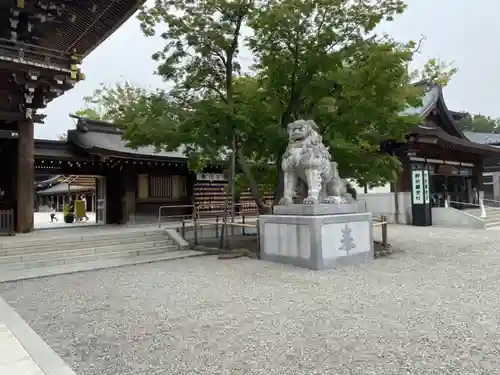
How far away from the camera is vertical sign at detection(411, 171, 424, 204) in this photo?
18.6m

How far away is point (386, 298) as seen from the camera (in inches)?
223

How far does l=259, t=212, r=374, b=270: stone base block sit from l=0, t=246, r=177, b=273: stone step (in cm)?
334

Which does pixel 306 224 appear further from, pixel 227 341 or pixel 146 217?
pixel 146 217

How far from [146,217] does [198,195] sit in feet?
9.61

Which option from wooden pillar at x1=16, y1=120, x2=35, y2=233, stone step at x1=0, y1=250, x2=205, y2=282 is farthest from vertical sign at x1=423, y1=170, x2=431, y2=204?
wooden pillar at x1=16, y1=120, x2=35, y2=233

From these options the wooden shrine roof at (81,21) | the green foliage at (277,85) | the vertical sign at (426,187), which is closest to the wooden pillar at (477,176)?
the vertical sign at (426,187)

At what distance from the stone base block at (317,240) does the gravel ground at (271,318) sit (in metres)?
0.47

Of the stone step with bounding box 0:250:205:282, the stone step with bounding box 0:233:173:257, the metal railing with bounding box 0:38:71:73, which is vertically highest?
the metal railing with bounding box 0:38:71:73

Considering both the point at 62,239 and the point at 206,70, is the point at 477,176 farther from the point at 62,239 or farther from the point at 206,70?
the point at 62,239

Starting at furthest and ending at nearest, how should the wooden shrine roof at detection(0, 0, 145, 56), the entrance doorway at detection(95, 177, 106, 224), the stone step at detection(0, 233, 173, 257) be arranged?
the entrance doorway at detection(95, 177, 106, 224) → the wooden shrine roof at detection(0, 0, 145, 56) → the stone step at detection(0, 233, 173, 257)

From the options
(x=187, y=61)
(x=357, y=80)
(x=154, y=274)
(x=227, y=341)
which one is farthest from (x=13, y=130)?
(x=227, y=341)

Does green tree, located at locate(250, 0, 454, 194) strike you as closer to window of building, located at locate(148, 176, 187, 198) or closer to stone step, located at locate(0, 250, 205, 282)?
stone step, located at locate(0, 250, 205, 282)

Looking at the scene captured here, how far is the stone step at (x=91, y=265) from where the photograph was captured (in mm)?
8031

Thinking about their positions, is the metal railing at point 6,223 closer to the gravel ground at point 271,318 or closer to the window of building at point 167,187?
the gravel ground at point 271,318
